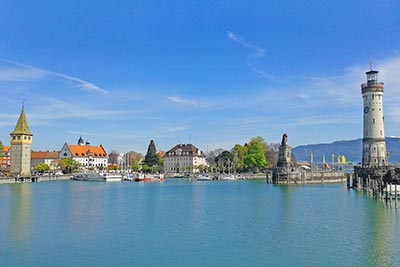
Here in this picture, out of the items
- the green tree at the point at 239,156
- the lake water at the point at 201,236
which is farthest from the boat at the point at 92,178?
the lake water at the point at 201,236

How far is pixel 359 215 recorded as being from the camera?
122 ft

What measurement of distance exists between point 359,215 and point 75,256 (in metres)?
24.4

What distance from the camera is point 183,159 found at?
488 feet

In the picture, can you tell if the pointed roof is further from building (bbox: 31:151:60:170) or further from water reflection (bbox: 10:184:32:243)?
water reflection (bbox: 10:184:32:243)

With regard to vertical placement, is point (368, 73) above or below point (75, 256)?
above

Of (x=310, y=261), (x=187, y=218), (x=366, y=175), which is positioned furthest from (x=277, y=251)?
(x=366, y=175)

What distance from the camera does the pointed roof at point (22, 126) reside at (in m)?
105

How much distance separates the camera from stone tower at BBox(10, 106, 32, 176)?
103938mm

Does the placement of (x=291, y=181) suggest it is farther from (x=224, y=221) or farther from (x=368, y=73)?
(x=224, y=221)

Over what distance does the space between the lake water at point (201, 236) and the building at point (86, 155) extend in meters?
106

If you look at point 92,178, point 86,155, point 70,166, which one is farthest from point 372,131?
point 86,155

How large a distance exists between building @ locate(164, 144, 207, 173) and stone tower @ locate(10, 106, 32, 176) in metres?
53.4

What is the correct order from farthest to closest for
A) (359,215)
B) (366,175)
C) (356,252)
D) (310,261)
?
1. (366,175)
2. (359,215)
3. (356,252)
4. (310,261)

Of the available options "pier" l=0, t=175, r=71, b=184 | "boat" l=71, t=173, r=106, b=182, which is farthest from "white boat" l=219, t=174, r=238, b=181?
"pier" l=0, t=175, r=71, b=184
